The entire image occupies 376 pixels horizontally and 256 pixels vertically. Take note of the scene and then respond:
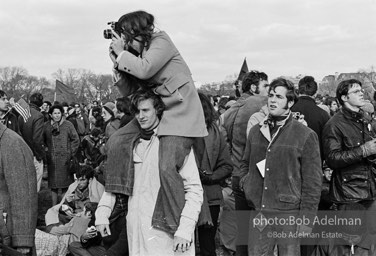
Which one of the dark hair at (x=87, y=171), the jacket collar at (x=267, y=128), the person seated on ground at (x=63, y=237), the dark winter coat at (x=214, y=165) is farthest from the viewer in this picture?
the dark hair at (x=87, y=171)

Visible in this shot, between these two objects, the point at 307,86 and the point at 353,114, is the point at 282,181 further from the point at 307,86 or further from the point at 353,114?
the point at 307,86

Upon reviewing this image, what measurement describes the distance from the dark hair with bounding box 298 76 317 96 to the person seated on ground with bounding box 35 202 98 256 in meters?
2.96

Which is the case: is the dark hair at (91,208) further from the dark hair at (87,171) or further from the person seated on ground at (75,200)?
the dark hair at (87,171)

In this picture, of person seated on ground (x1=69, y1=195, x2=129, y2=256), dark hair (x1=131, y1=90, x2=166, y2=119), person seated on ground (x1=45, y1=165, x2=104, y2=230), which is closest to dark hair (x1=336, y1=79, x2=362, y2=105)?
person seated on ground (x1=69, y1=195, x2=129, y2=256)

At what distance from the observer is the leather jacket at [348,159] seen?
5.43m

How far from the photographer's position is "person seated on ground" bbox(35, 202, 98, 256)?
6.86m

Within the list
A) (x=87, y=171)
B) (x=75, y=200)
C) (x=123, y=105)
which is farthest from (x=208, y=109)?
(x=75, y=200)

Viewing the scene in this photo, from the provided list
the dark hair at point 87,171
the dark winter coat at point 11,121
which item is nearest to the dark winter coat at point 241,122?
the dark hair at point 87,171

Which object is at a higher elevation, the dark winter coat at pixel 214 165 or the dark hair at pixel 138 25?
the dark hair at pixel 138 25

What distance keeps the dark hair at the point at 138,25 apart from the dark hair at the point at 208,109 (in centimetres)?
230

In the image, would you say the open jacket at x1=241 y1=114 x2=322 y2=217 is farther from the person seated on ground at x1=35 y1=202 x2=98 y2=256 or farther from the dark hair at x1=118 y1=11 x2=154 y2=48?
the person seated on ground at x1=35 y1=202 x2=98 y2=256

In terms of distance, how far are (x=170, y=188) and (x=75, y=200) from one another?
17.1 ft

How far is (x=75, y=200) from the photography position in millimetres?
8250

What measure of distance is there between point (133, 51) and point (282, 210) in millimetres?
2008
